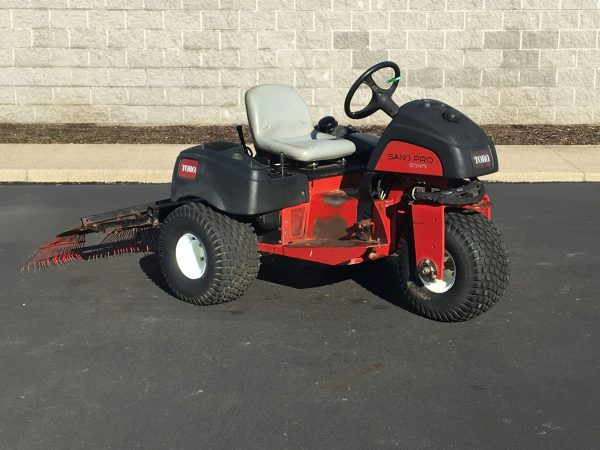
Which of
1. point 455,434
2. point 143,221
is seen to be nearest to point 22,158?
point 143,221

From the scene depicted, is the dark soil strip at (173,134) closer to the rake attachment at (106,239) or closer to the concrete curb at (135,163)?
→ the concrete curb at (135,163)

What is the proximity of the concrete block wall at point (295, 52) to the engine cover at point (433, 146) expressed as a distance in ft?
22.0

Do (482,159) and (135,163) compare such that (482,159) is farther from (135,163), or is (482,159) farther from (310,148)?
(135,163)

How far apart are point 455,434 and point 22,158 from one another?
7736mm

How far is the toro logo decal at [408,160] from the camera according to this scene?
538cm

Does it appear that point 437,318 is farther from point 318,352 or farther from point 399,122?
point 399,122

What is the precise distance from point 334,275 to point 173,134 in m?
6.07

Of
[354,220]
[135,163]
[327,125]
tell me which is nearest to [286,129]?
[327,125]

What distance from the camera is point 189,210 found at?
19.8 feet

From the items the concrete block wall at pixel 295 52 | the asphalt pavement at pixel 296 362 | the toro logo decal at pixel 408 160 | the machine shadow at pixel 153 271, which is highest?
the concrete block wall at pixel 295 52

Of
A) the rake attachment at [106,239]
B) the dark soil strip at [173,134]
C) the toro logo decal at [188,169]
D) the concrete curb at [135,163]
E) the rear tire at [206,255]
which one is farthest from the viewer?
the dark soil strip at [173,134]

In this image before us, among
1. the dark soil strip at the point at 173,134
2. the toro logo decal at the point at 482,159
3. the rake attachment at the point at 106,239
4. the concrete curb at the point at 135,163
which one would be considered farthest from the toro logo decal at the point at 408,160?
the dark soil strip at the point at 173,134

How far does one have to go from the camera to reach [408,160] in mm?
5492

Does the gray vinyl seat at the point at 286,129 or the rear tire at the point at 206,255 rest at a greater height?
the gray vinyl seat at the point at 286,129
